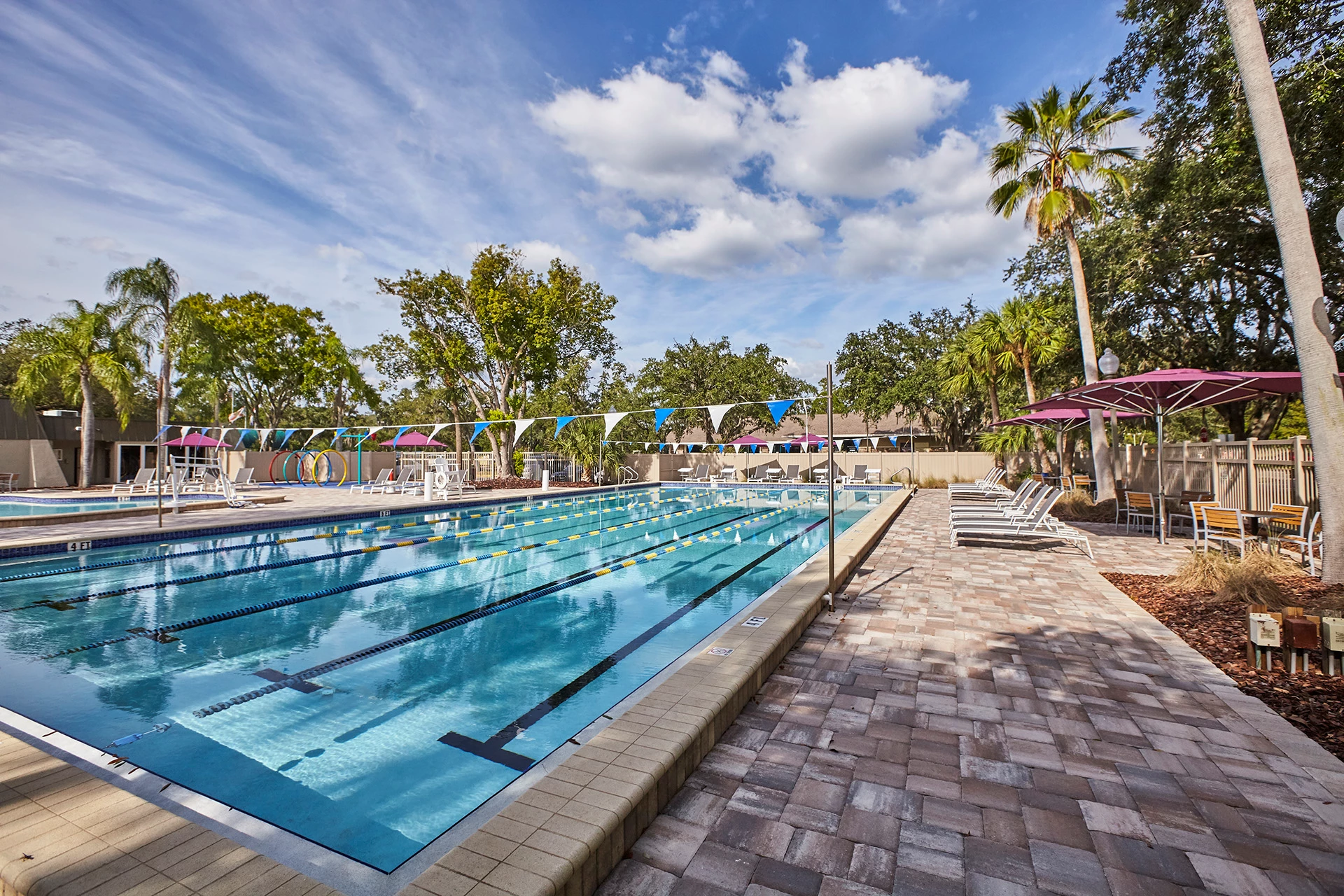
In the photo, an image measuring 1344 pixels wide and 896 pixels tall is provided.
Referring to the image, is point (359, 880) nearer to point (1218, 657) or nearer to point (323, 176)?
point (1218, 657)

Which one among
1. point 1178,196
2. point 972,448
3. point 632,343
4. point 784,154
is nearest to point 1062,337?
point 1178,196

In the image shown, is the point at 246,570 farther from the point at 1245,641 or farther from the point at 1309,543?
the point at 1309,543

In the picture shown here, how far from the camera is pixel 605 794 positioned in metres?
2.02

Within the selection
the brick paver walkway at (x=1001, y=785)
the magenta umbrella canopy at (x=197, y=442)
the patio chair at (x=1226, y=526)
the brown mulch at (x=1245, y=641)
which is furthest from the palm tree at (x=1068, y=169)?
the magenta umbrella canopy at (x=197, y=442)

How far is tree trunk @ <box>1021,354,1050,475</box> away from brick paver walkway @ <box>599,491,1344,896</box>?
1699cm

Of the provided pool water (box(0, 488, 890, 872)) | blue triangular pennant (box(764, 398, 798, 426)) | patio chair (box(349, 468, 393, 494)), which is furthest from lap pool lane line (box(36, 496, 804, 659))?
patio chair (box(349, 468, 393, 494))

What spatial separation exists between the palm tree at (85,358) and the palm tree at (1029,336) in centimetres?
3201

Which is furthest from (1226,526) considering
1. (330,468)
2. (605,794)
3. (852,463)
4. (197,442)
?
(197,442)

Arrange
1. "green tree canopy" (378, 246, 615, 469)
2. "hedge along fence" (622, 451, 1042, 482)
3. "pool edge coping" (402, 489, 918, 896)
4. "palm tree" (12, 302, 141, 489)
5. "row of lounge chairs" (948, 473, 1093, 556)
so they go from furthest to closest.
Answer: "hedge along fence" (622, 451, 1042, 482) < "green tree canopy" (378, 246, 615, 469) < "palm tree" (12, 302, 141, 489) < "row of lounge chairs" (948, 473, 1093, 556) < "pool edge coping" (402, 489, 918, 896)

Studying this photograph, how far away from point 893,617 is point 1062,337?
17144 millimetres

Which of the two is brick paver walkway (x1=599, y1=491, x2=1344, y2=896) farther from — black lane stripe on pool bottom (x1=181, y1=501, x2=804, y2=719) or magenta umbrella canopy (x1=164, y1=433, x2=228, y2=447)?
magenta umbrella canopy (x1=164, y1=433, x2=228, y2=447)

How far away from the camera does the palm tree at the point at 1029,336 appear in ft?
59.6

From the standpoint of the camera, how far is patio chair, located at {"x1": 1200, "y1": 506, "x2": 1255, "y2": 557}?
258 inches

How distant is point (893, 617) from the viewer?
15.9ft
